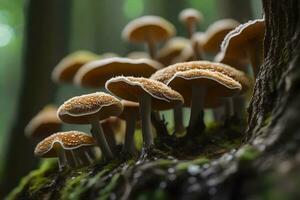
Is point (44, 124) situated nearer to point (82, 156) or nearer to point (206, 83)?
point (82, 156)

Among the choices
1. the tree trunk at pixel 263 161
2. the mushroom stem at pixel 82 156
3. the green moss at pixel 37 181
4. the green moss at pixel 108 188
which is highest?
the tree trunk at pixel 263 161

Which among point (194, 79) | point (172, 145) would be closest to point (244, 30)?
point (194, 79)

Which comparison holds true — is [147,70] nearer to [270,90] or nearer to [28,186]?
[28,186]

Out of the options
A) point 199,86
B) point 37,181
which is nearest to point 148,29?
point 199,86

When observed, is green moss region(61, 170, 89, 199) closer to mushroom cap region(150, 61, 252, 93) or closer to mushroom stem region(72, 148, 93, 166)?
mushroom stem region(72, 148, 93, 166)

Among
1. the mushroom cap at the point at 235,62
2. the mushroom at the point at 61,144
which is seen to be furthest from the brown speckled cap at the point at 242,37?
the mushroom at the point at 61,144

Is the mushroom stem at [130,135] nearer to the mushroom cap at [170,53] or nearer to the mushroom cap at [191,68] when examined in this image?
the mushroom cap at [191,68]
